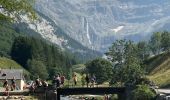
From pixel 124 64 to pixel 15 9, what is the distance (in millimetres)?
146396

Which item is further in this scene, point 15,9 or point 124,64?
point 124,64

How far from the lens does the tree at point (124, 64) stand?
15905cm

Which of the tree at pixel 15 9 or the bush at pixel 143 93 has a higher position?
the tree at pixel 15 9

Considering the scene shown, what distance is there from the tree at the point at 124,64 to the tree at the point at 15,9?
358 ft

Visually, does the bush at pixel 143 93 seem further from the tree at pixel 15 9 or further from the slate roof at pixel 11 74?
the slate roof at pixel 11 74

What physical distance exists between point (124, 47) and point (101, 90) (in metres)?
115

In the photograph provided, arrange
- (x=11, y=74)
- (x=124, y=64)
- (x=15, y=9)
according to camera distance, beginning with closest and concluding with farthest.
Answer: (x=15, y=9) < (x=124, y=64) < (x=11, y=74)

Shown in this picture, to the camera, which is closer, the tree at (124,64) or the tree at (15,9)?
the tree at (15,9)

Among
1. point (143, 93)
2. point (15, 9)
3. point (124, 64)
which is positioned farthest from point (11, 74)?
point (15, 9)

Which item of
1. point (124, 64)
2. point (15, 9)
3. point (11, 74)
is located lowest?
point (15, 9)

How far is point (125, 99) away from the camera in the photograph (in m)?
85.7

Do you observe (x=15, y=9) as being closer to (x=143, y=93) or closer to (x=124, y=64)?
(x=143, y=93)

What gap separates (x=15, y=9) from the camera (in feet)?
101

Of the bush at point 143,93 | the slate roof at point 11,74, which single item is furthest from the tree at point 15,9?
the slate roof at point 11,74
